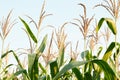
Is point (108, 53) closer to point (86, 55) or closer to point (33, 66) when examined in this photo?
point (86, 55)

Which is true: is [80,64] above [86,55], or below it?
above

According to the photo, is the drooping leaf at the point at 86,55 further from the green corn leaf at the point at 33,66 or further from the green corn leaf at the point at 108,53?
the green corn leaf at the point at 33,66

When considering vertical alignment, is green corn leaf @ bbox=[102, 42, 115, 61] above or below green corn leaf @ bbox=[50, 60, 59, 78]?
above

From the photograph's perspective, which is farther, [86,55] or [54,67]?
[86,55]

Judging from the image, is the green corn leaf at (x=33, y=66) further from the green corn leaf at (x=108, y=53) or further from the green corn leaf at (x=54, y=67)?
the green corn leaf at (x=108, y=53)

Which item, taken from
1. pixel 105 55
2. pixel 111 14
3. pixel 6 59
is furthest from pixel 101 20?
pixel 6 59

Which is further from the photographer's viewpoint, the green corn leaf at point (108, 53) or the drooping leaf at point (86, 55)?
the drooping leaf at point (86, 55)

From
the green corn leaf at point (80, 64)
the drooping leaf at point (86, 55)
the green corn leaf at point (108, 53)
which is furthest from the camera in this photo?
the drooping leaf at point (86, 55)

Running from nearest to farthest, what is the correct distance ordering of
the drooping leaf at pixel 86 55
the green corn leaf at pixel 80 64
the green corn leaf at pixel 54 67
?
A: the green corn leaf at pixel 80 64, the green corn leaf at pixel 54 67, the drooping leaf at pixel 86 55

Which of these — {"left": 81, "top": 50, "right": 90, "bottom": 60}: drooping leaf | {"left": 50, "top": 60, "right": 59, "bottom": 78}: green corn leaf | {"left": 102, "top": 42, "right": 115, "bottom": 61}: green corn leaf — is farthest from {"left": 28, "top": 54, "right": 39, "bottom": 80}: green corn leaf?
{"left": 102, "top": 42, "right": 115, "bottom": 61}: green corn leaf

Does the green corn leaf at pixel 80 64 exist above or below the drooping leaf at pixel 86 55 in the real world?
above

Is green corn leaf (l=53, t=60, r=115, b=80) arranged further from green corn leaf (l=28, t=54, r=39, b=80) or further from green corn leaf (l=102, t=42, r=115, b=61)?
green corn leaf (l=28, t=54, r=39, b=80)

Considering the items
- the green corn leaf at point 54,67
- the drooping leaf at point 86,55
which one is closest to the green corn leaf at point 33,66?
the green corn leaf at point 54,67

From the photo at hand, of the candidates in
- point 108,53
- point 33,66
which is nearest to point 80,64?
point 108,53
